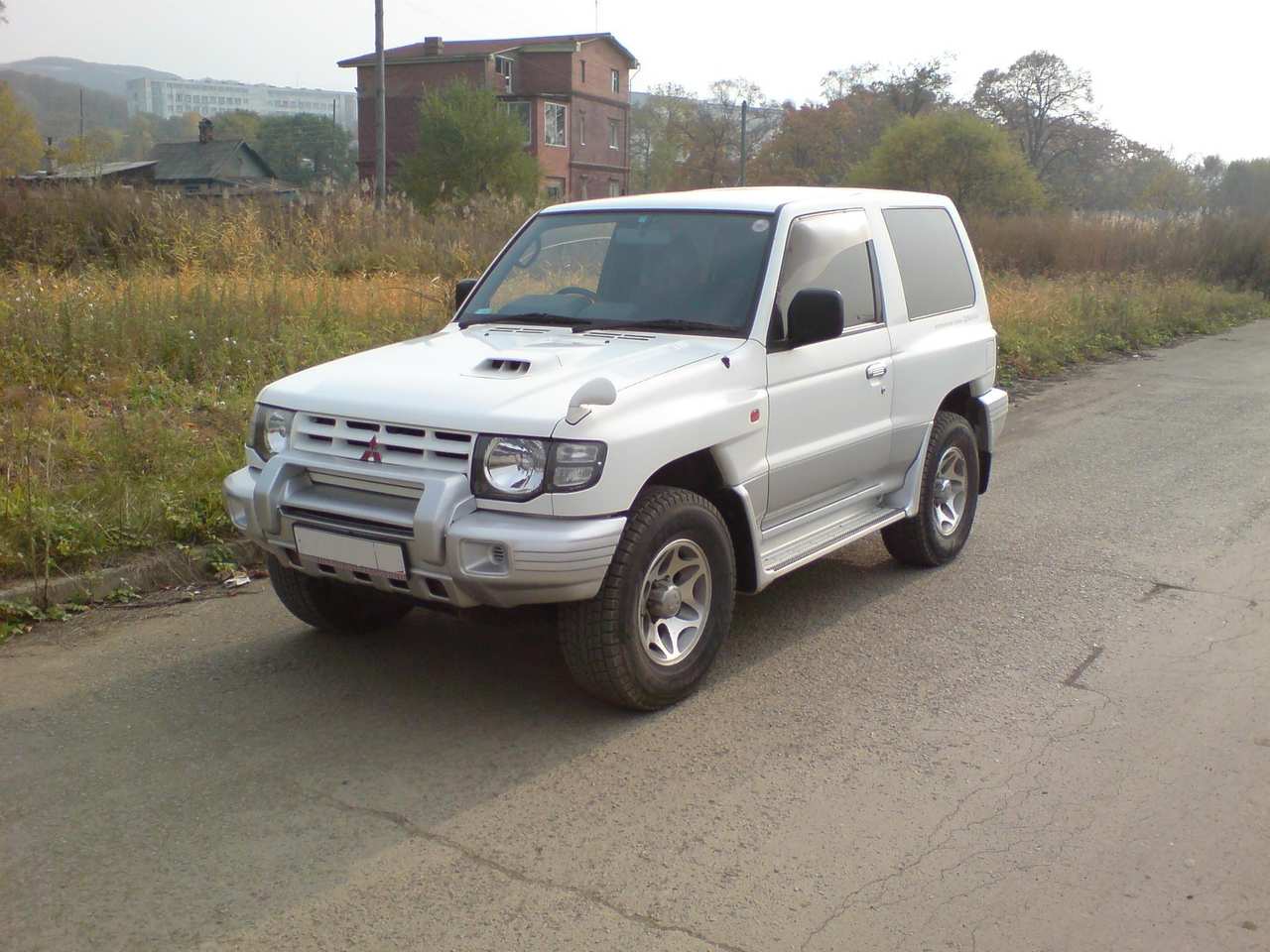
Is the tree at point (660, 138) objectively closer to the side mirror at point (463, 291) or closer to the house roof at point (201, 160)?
the house roof at point (201, 160)

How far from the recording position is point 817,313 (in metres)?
5.02

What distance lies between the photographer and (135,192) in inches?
606

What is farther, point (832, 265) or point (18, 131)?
point (18, 131)

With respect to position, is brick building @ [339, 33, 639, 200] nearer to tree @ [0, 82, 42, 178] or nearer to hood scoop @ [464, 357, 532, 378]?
tree @ [0, 82, 42, 178]

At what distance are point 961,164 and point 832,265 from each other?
47326 mm

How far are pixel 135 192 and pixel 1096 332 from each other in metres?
13.0

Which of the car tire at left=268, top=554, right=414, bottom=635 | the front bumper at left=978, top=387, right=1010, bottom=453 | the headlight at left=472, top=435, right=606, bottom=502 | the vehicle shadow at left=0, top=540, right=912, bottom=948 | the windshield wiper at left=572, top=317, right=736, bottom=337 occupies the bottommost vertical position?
the vehicle shadow at left=0, top=540, right=912, bottom=948

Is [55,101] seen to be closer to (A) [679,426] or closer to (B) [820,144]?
(B) [820,144]

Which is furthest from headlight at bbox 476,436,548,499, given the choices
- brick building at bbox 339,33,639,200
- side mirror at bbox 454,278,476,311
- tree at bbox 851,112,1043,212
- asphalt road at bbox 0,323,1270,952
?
brick building at bbox 339,33,639,200

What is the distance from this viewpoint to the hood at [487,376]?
14.0ft

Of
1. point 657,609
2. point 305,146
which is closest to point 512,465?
point 657,609

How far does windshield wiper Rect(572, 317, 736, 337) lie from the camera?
201 inches

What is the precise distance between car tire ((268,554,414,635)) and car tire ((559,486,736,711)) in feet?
3.74

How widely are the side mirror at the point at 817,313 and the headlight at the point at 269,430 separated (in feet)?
6.70
